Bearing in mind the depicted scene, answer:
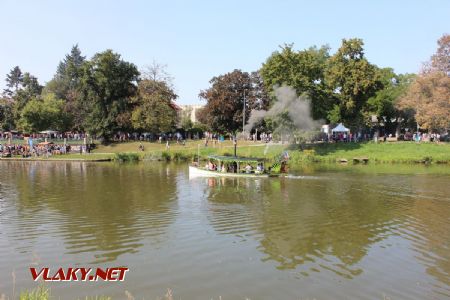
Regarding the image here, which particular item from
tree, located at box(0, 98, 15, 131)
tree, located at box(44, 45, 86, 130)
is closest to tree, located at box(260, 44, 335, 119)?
tree, located at box(44, 45, 86, 130)

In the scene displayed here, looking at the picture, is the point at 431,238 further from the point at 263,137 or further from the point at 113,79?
the point at 113,79

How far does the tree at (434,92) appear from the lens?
64938 millimetres

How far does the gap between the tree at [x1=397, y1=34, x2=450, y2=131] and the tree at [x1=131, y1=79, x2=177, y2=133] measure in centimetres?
4380

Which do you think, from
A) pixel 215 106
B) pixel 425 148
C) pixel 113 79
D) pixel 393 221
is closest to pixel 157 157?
pixel 215 106

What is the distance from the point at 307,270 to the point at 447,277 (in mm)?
4953

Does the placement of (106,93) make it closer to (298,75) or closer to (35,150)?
(35,150)

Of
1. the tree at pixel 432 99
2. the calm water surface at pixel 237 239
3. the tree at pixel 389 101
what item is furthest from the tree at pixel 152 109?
the calm water surface at pixel 237 239

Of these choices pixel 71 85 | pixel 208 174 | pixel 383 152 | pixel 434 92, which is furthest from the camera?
pixel 71 85

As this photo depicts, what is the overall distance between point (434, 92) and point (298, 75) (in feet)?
67.4

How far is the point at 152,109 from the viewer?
87.2 metres

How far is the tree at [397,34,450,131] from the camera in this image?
2557 inches

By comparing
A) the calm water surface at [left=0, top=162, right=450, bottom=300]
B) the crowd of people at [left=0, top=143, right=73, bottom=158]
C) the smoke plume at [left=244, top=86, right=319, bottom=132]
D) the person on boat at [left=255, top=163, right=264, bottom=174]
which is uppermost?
the smoke plume at [left=244, top=86, right=319, bottom=132]

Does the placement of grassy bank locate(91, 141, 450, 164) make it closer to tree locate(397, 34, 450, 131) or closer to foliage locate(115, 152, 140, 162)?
foliage locate(115, 152, 140, 162)

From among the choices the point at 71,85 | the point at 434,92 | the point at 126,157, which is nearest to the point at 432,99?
the point at 434,92
